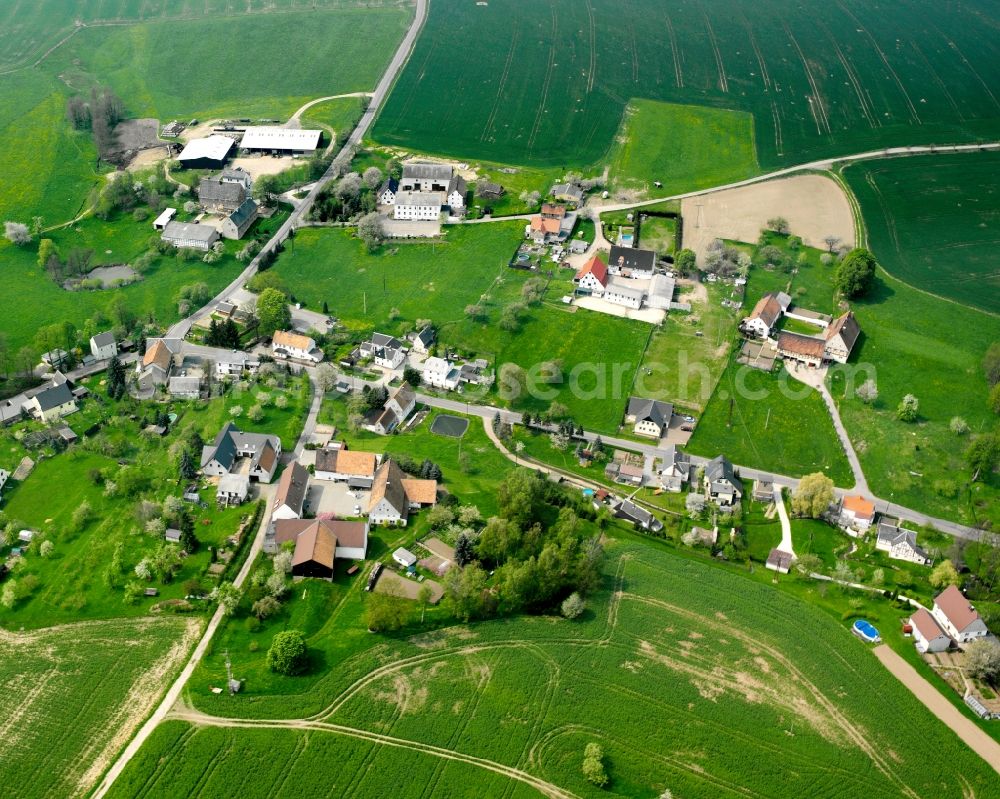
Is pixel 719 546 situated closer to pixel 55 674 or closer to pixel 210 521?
pixel 210 521

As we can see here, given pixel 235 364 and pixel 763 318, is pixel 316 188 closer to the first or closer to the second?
pixel 235 364

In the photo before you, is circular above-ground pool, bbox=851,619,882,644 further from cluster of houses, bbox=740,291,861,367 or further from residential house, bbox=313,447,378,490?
residential house, bbox=313,447,378,490

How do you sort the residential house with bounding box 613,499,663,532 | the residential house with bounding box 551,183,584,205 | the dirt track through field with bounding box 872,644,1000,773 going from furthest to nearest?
the residential house with bounding box 551,183,584,205, the residential house with bounding box 613,499,663,532, the dirt track through field with bounding box 872,644,1000,773

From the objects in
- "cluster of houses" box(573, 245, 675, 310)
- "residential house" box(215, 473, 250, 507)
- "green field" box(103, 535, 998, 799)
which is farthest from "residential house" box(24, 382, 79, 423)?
"cluster of houses" box(573, 245, 675, 310)

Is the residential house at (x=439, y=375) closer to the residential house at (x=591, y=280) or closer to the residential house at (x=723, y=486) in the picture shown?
the residential house at (x=591, y=280)

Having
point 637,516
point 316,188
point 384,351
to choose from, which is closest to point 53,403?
point 384,351

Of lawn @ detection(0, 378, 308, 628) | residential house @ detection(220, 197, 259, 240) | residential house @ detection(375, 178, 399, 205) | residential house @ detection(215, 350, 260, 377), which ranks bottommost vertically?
lawn @ detection(0, 378, 308, 628)

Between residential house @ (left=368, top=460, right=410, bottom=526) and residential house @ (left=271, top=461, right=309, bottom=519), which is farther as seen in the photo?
residential house @ (left=368, top=460, right=410, bottom=526)
